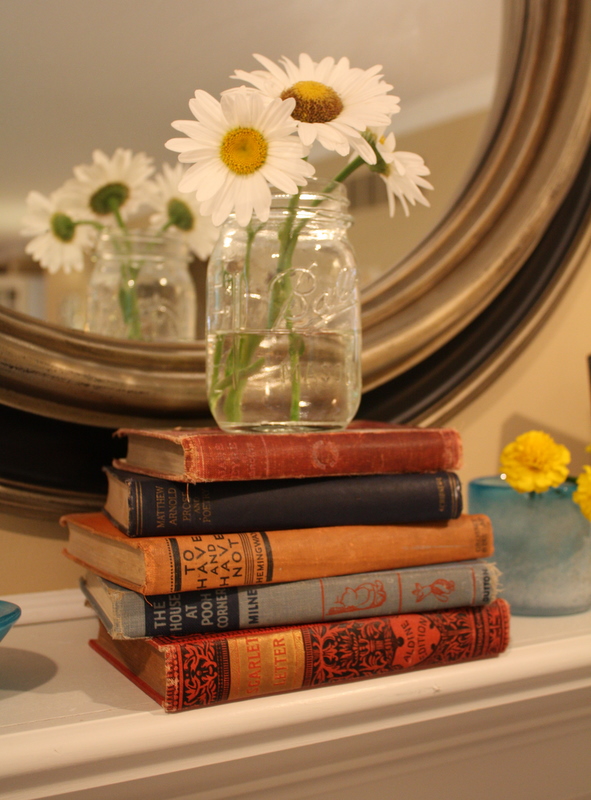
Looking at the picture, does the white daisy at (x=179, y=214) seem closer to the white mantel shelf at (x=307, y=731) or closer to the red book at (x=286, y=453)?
the red book at (x=286, y=453)

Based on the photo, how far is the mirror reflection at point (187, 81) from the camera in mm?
625

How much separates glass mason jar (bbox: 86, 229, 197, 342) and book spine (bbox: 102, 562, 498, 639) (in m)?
0.29

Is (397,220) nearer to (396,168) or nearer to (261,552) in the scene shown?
(396,168)

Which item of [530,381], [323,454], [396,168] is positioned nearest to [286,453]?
[323,454]

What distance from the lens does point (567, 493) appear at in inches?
26.7

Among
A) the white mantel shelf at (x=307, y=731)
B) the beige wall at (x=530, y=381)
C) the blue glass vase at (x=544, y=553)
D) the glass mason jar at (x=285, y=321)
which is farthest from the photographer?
the beige wall at (x=530, y=381)

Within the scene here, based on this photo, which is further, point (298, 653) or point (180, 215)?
point (180, 215)

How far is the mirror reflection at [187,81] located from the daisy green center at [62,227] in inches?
1.0

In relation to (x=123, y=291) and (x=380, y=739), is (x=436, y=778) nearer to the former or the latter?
(x=380, y=739)

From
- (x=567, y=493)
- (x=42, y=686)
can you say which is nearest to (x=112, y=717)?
(x=42, y=686)

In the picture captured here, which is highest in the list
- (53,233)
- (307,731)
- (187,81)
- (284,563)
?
(187,81)

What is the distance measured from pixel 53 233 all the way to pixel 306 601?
396mm

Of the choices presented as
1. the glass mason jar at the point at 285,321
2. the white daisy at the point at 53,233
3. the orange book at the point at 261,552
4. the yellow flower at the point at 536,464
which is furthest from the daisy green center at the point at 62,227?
the yellow flower at the point at 536,464

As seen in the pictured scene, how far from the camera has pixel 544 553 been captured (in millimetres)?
668
